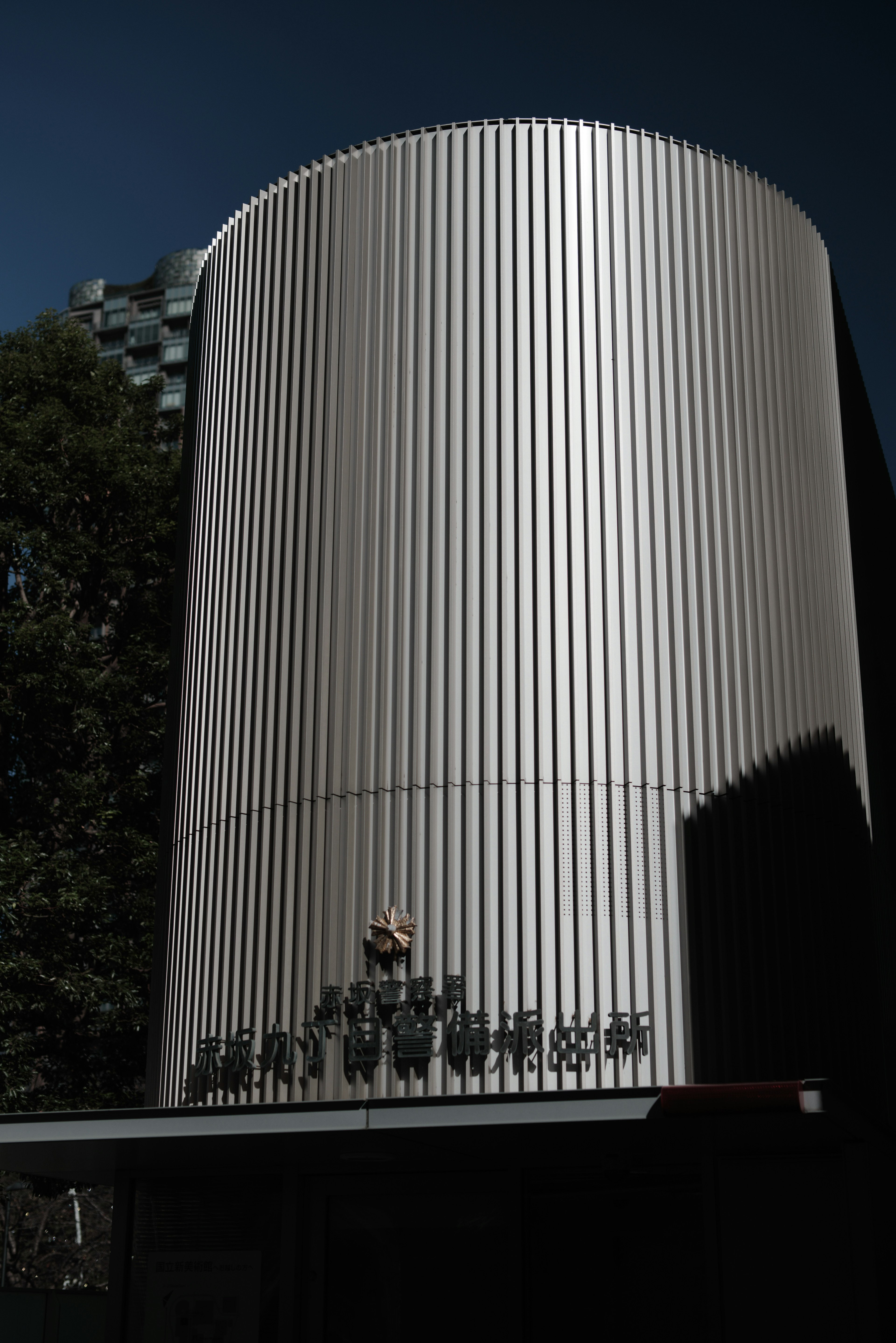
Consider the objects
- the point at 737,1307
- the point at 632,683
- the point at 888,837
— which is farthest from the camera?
the point at 888,837

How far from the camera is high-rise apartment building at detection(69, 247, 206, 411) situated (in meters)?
110

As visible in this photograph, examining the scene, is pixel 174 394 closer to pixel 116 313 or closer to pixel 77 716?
pixel 116 313

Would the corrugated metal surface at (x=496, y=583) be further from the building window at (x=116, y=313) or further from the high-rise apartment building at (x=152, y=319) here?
the building window at (x=116, y=313)

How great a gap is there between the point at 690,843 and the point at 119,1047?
12134 millimetres

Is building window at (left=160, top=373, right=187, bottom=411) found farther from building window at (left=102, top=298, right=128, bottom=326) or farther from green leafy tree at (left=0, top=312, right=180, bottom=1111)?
green leafy tree at (left=0, top=312, right=180, bottom=1111)

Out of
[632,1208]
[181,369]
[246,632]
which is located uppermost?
[181,369]

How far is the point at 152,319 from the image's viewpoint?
113250 millimetres

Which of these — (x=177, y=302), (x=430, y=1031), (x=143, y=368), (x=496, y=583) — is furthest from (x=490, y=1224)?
(x=177, y=302)

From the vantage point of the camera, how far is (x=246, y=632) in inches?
615

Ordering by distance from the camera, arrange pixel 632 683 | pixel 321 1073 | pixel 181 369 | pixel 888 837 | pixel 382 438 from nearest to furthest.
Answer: pixel 321 1073
pixel 632 683
pixel 382 438
pixel 888 837
pixel 181 369

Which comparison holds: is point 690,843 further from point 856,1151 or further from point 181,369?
point 181,369

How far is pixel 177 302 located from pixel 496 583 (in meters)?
106

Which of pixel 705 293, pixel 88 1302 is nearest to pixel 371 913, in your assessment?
pixel 88 1302

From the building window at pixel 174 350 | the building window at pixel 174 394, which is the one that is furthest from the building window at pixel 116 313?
the building window at pixel 174 394
